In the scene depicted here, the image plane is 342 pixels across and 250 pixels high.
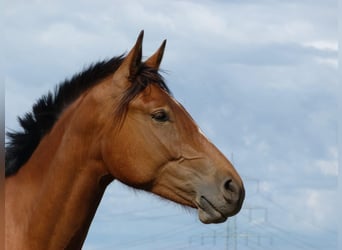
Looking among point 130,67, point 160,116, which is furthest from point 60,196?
point 130,67

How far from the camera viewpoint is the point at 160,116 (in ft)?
20.8

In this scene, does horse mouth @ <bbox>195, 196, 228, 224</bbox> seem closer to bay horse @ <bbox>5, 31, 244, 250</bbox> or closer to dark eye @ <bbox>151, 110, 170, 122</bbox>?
bay horse @ <bbox>5, 31, 244, 250</bbox>

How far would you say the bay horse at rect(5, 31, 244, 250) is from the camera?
6285mm

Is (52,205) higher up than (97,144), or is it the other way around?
(97,144)

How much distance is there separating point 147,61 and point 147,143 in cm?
82

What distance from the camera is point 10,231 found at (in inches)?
249

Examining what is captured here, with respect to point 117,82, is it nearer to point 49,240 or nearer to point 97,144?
point 97,144

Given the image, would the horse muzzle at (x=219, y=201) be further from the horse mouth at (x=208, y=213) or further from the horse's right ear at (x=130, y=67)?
the horse's right ear at (x=130, y=67)

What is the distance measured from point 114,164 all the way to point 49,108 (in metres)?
0.87

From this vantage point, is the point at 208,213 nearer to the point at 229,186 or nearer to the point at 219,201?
the point at 219,201

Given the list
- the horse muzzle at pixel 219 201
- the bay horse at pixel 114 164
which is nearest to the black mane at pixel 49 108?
the bay horse at pixel 114 164

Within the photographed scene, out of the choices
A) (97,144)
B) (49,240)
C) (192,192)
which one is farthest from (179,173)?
(49,240)

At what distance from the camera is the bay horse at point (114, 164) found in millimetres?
6285

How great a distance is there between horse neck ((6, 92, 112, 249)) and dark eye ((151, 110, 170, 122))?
51cm
